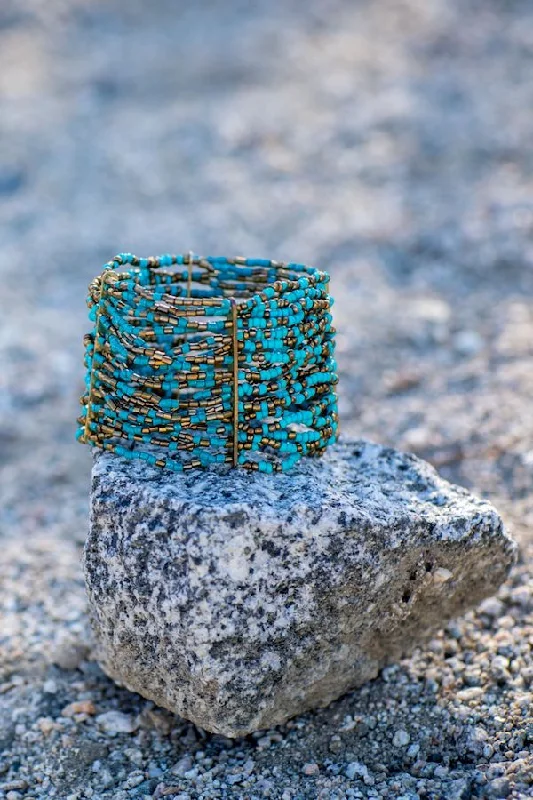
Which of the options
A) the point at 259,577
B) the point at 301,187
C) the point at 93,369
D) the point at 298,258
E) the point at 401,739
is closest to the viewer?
the point at 259,577

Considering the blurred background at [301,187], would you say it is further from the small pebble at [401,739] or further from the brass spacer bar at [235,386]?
the brass spacer bar at [235,386]

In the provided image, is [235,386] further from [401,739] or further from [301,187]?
[301,187]

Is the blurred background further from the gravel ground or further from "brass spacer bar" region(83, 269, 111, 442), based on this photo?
"brass spacer bar" region(83, 269, 111, 442)

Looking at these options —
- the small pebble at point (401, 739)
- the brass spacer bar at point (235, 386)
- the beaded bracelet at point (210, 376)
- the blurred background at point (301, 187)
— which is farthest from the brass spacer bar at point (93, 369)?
the blurred background at point (301, 187)

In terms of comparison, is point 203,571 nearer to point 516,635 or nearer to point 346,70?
point 516,635

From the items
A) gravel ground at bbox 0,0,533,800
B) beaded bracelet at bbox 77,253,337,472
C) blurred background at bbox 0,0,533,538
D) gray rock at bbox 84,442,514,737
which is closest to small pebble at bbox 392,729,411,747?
gravel ground at bbox 0,0,533,800

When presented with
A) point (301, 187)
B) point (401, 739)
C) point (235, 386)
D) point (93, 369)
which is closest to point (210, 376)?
point (235, 386)

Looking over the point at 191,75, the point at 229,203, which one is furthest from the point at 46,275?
the point at 191,75
